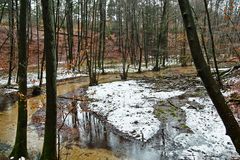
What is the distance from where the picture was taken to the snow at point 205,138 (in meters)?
8.70

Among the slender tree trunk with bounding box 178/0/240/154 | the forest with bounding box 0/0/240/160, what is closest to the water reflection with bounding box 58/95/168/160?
the forest with bounding box 0/0/240/160

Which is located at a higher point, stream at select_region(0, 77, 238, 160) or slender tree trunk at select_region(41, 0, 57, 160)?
slender tree trunk at select_region(41, 0, 57, 160)

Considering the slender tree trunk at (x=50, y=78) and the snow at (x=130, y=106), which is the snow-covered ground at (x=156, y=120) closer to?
the snow at (x=130, y=106)

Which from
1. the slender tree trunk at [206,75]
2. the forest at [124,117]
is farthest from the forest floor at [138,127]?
the slender tree trunk at [206,75]

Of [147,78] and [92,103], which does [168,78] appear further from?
[92,103]

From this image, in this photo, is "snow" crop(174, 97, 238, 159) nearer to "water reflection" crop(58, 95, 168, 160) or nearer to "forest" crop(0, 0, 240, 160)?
"forest" crop(0, 0, 240, 160)

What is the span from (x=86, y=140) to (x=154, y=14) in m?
26.5

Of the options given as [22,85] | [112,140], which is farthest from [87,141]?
[22,85]

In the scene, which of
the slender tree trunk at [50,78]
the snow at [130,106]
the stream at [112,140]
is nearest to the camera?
the slender tree trunk at [50,78]

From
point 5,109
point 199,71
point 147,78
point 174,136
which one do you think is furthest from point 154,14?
point 199,71

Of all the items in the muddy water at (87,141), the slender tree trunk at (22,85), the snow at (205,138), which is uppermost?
the slender tree trunk at (22,85)

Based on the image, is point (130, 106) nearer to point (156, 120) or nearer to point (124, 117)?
point (124, 117)

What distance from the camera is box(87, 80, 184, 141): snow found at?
37.1 ft

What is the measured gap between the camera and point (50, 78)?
7098 mm
